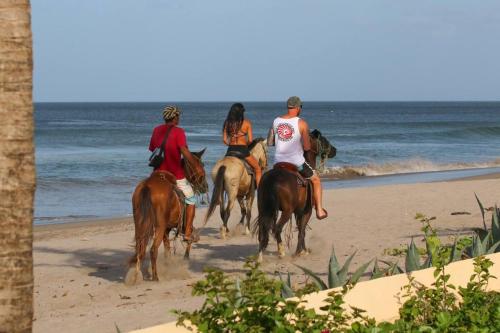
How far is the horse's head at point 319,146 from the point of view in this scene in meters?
13.0

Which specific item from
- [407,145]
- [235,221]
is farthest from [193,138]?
[235,221]

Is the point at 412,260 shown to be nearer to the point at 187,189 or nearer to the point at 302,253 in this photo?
the point at 187,189

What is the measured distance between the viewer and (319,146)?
43.1 feet

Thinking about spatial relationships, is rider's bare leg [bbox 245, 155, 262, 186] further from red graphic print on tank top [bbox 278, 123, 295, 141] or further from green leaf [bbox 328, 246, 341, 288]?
green leaf [bbox 328, 246, 341, 288]

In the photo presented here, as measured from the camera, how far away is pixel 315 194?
12.8 m

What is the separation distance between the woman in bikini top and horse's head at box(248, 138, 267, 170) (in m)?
0.14

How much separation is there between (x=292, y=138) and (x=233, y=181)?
289 centimetres

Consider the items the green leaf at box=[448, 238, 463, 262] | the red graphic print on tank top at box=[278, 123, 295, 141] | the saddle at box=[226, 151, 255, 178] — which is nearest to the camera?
the green leaf at box=[448, 238, 463, 262]

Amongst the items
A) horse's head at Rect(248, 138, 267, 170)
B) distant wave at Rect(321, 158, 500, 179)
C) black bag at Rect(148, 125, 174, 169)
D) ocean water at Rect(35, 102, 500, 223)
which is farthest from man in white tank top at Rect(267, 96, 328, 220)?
distant wave at Rect(321, 158, 500, 179)

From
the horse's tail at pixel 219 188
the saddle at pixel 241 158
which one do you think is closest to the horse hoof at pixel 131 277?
the horse's tail at pixel 219 188

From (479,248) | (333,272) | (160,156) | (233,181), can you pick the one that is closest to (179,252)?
(233,181)

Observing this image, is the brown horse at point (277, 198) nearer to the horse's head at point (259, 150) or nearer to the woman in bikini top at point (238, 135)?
the woman in bikini top at point (238, 135)

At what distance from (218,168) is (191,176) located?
2965mm

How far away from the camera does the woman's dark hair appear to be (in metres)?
14.6
